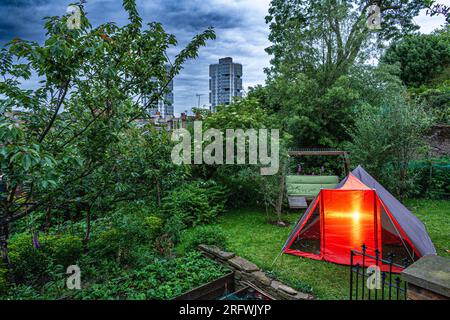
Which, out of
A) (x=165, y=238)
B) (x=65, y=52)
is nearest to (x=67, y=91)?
(x=65, y=52)

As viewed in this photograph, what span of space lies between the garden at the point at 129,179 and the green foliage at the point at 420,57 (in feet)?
30.1

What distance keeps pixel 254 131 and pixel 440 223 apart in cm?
491

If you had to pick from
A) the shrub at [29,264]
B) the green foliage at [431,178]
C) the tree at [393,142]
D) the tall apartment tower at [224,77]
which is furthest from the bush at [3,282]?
the tall apartment tower at [224,77]

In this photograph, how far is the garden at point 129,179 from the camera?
2670 mm

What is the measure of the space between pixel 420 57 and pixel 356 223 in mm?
15199

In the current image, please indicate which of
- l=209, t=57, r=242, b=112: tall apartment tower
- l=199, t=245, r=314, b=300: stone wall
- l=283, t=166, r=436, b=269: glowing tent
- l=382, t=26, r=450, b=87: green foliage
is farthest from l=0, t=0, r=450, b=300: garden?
l=209, t=57, r=242, b=112: tall apartment tower

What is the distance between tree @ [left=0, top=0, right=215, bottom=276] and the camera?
7.79 feet

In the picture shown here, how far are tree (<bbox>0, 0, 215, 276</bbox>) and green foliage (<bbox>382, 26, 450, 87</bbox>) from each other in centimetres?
1578

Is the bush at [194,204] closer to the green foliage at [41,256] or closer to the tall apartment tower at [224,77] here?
the green foliage at [41,256]

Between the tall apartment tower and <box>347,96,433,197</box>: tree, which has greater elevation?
the tall apartment tower

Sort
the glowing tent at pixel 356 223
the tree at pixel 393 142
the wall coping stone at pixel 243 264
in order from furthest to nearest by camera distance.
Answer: the tree at pixel 393 142 → the glowing tent at pixel 356 223 → the wall coping stone at pixel 243 264

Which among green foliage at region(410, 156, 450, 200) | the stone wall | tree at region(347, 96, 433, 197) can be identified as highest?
tree at region(347, 96, 433, 197)

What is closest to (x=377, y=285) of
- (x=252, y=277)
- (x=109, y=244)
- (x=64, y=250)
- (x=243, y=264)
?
(x=252, y=277)

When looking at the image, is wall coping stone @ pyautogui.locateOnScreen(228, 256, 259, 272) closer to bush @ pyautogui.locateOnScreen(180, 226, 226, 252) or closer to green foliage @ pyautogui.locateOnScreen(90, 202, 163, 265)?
bush @ pyautogui.locateOnScreen(180, 226, 226, 252)
